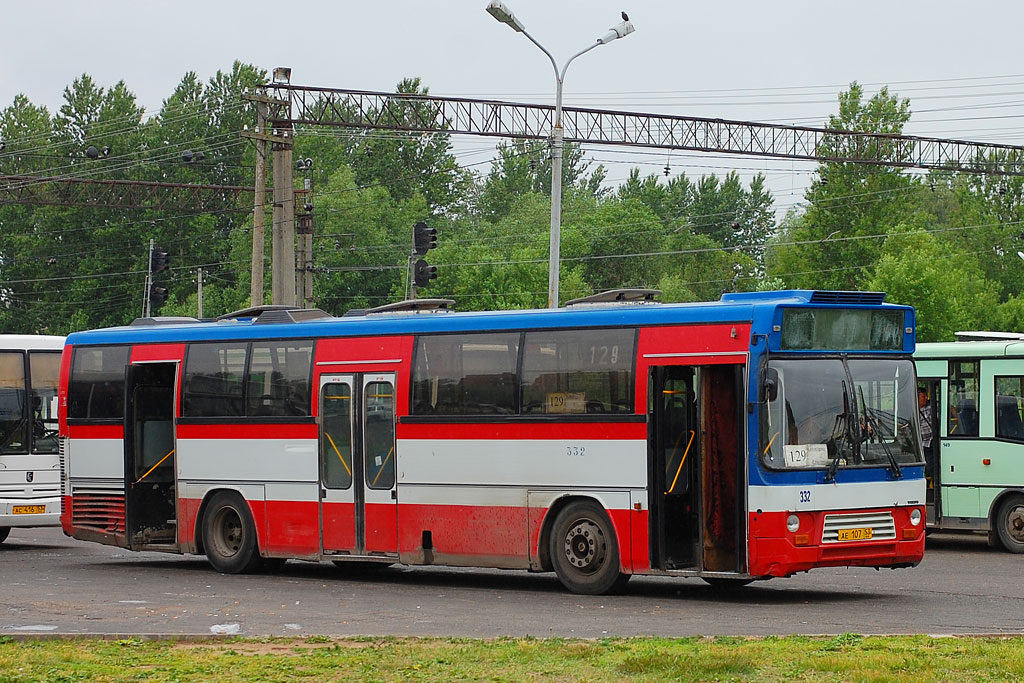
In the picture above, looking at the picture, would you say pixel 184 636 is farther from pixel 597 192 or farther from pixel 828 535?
pixel 597 192

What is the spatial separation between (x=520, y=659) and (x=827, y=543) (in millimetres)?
5531

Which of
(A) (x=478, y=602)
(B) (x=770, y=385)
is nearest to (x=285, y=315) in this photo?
(A) (x=478, y=602)

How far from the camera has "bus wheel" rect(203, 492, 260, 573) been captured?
20.0m

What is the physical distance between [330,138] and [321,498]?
8204 cm

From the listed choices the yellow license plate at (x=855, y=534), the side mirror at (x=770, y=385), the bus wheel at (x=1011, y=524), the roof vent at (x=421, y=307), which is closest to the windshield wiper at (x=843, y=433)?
the yellow license plate at (x=855, y=534)

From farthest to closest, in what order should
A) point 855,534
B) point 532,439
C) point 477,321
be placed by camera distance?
point 477,321, point 532,439, point 855,534

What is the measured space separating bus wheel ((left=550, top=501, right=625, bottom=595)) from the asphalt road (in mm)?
201

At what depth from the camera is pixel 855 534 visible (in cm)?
1557

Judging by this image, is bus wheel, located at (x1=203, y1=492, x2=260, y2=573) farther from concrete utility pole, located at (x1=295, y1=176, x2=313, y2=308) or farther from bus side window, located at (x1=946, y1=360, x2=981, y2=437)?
concrete utility pole, located at (x1=295, y1=176, x2=313, y2=308)

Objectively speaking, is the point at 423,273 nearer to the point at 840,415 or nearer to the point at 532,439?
the point at 532,439

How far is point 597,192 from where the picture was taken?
117 meters

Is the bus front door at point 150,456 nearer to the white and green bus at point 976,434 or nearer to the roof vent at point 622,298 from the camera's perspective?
the roof vent at point 622,298

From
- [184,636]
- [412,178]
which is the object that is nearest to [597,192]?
[412,178]

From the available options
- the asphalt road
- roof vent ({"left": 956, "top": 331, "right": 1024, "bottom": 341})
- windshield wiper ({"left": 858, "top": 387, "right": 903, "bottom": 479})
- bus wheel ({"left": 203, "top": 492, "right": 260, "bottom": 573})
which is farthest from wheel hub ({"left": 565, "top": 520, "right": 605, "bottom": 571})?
roof vent ({"left": 956, "top": 331, "right": 1024, "bottom": 341})
